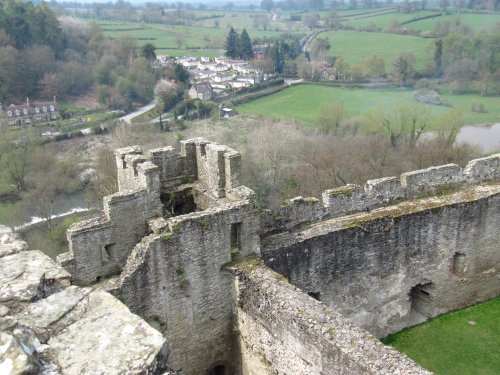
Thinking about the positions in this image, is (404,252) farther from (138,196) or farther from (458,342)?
(138,196)

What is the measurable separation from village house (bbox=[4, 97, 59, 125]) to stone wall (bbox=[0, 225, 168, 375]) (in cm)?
5009

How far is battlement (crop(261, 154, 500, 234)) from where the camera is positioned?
490 inches

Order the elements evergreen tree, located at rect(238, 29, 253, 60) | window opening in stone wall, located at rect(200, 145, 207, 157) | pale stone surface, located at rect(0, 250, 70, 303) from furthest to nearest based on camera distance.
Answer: evergreen tree, located at rect(238, 29, 253, 60) → window opening in stone wall, located at rect(200, 145, 207, 157) → pale stone surface, located at rect(0, 250, 70, 303)

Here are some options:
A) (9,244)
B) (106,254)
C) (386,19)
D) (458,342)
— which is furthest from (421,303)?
(386,19)

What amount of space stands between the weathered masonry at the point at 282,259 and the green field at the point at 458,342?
1.11 ft

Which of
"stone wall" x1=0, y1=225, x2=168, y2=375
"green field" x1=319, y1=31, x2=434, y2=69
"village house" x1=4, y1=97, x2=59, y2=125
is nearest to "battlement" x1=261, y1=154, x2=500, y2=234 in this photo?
"stone wall" x1=0, y1=225, x2=168, y2=375

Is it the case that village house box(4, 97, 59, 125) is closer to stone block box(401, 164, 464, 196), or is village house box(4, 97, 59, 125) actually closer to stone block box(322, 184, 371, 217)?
stone block box(322, 184, 371, 217)

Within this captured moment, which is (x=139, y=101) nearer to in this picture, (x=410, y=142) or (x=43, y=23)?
(x=43, y=23)

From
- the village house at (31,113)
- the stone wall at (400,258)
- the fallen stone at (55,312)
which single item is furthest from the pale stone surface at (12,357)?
the village house at (31,113)

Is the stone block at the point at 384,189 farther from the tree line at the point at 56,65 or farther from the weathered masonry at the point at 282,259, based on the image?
the tree line at the point at 56,65

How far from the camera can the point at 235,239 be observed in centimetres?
1105

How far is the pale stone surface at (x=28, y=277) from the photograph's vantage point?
4.76 meters

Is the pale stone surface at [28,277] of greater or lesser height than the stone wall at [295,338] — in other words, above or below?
above

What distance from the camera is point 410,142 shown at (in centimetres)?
3859
